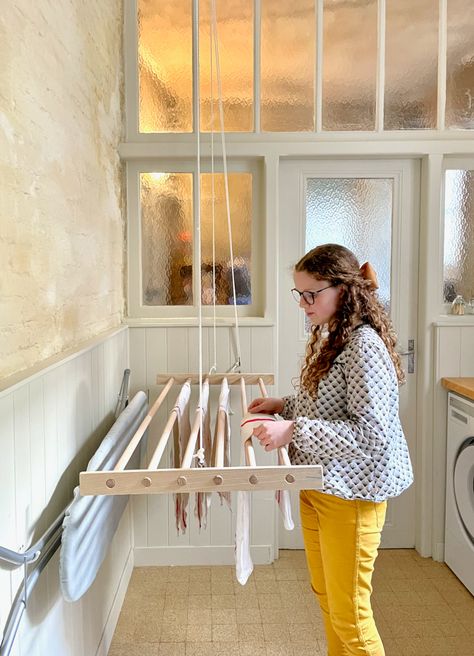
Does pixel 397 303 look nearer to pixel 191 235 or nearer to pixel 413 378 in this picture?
pixel 413 378

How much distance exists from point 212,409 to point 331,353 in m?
1.09

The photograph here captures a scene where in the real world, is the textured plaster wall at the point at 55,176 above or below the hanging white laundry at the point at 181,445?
above

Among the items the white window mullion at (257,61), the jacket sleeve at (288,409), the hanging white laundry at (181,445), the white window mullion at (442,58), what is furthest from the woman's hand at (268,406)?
the white window mullion at (442,58)

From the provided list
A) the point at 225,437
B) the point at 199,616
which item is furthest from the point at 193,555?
the point at 225,437

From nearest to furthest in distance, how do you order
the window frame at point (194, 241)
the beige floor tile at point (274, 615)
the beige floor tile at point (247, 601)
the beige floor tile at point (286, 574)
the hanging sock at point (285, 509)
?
1. the hanging sock at point (285, 509)
2. the beige floor tile at point (274, 615)
3. the beige floor tile at point (247, 601)
4. the beige floor tile at point (286, 574)
5. the window frame at point (194, 241)

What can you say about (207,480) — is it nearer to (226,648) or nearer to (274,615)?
(226,648)

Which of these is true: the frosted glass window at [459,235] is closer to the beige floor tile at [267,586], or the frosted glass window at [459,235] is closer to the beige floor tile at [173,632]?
the beige floor tile at [267,586]

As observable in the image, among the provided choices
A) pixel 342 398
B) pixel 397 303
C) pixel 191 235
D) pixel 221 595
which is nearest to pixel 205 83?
pixel 191 235

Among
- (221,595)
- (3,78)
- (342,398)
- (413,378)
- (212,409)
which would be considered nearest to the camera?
(3,78)

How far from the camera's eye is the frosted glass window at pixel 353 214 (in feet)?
8.54

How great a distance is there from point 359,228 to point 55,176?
1.54 meters

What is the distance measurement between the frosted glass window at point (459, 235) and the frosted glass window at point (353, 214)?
0.87 ft

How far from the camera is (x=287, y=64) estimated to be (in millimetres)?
2506

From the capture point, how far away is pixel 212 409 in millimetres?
2477
